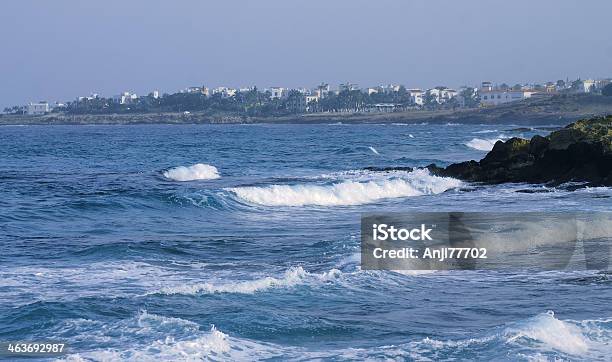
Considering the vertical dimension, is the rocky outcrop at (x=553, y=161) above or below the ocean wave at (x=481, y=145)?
Answer: above

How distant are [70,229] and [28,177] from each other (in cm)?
1699

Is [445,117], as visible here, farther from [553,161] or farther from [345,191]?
[345,191]

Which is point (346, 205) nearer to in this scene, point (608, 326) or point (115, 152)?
point (608, 326)

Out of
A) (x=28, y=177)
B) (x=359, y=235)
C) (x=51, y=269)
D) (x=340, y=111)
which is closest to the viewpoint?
(x=51, y=269)

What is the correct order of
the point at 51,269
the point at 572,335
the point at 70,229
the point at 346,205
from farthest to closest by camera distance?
the point at 346,205, the point at 70,229, the point at 51,269, the point at 572,335

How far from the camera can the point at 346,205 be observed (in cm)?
2733

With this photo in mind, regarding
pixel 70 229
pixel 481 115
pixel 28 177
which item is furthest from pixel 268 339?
pixel 481 115

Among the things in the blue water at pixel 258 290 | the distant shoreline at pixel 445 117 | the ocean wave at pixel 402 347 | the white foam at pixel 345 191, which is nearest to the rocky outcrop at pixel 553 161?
the white foam at pixel 345 191

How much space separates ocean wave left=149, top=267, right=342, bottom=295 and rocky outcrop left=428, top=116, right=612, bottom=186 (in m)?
15.4

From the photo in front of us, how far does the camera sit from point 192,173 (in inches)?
1544

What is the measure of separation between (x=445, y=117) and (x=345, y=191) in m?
→ 122

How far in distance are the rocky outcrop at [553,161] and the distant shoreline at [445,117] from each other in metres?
95.6

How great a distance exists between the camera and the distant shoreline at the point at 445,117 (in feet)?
438

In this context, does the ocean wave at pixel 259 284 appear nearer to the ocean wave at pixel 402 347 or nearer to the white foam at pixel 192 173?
the ocean wave at pixel 402 347
